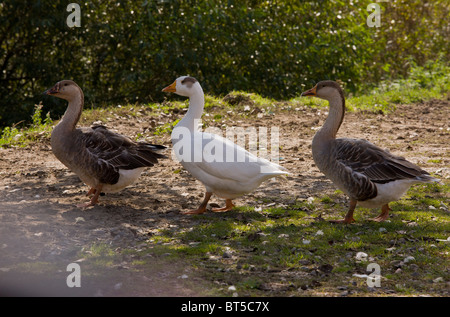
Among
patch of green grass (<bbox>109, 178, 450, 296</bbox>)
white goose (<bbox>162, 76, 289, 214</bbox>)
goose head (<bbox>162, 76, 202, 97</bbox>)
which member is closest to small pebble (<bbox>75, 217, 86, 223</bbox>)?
patch of green grass (<bbox>109, 178, 450, 296</bbox>)

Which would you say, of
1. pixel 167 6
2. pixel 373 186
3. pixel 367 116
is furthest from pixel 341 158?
pixel 167 6

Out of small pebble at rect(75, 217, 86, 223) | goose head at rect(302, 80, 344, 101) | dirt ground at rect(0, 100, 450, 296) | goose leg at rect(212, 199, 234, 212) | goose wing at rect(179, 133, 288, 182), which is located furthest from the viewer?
goose leg at rect(212, 199, 234, 212)

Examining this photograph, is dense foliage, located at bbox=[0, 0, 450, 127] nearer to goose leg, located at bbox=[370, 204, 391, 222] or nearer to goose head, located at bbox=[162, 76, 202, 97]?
goose head, located at bbox=[162, 76, 202, 97]

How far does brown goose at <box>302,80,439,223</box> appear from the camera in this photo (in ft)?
21.7

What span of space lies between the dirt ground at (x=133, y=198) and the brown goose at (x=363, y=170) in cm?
111

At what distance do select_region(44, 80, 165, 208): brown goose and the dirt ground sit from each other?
0.38 m

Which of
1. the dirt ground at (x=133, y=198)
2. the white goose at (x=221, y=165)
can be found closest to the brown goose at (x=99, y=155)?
the dirt ground at (x=133, y=198)

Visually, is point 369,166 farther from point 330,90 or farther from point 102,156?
point 102,156

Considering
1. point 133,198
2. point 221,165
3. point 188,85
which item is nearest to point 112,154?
point 133,198

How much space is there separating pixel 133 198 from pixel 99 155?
878mm

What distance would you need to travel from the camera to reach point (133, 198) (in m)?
7.97

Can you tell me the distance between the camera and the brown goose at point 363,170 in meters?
6.62

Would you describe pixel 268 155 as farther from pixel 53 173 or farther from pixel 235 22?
pixel 235 22

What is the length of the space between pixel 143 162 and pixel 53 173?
2.20 meters
